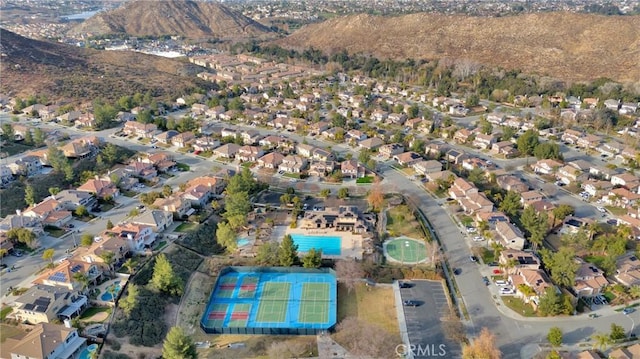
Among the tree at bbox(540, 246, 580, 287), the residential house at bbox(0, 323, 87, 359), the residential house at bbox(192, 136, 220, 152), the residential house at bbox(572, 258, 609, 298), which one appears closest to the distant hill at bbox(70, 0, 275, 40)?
the residential house at bbox(192, 136, 220, 152)

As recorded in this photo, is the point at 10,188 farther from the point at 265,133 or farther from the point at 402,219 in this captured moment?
the point at 402,219

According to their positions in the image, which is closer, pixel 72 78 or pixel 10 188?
pixel 10 188

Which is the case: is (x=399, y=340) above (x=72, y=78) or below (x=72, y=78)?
below

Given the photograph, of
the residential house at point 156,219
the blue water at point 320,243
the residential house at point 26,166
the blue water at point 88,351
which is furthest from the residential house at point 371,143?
the blue water at point 88,351

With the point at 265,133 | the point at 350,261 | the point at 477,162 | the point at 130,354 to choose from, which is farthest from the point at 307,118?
the point at 130,354

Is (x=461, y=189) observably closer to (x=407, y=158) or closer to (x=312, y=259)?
(x=407, y=158)

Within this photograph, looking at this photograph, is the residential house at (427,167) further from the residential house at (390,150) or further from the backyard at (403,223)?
the backyard at (403,223)
